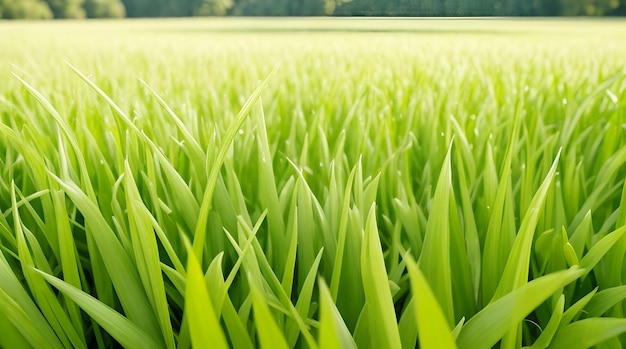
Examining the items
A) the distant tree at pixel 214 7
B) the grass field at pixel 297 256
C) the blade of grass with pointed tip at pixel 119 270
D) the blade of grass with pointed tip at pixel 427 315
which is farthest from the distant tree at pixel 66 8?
the blade of grass with pointed tip at pixel 427 315

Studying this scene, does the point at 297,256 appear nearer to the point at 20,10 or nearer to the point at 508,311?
the point at 508,311

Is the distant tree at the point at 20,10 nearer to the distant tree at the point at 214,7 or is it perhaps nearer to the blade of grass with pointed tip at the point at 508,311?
the distant tree at the point at 214,7

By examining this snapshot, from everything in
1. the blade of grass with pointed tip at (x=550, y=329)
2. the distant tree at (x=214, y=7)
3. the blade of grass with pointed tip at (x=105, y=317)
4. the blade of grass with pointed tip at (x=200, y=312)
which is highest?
the blade of grass with pointed tip at (x=200, y=312)

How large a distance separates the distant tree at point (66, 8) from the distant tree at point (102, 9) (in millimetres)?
615

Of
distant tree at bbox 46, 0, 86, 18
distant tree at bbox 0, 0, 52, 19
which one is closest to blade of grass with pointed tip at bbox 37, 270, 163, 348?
distant tree at bbox 0, 0, 52, 19

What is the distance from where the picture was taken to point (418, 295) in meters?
0.17

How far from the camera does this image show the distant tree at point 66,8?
27297mm

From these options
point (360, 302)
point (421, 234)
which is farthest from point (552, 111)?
point (360, 302)

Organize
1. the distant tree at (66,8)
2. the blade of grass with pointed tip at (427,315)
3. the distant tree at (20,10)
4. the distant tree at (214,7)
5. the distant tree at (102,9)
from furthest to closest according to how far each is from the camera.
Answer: the distant tree at (102,9) < the distant tree at (214,7) < the distant tree at (66,8) < the distant tree at (20,10) < the blade of grass with pointed tip at (427,315)

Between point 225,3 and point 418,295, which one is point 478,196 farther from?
point 225,3

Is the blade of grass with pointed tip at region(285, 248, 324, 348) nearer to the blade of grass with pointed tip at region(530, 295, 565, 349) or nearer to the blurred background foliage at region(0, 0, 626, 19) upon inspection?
the blade of grass with pointed tip at region(530, 295, 565, 349)

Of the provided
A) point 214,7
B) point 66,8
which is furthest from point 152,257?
point 66,8

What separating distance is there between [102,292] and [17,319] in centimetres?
10

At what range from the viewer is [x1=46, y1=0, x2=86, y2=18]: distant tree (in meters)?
27.3
